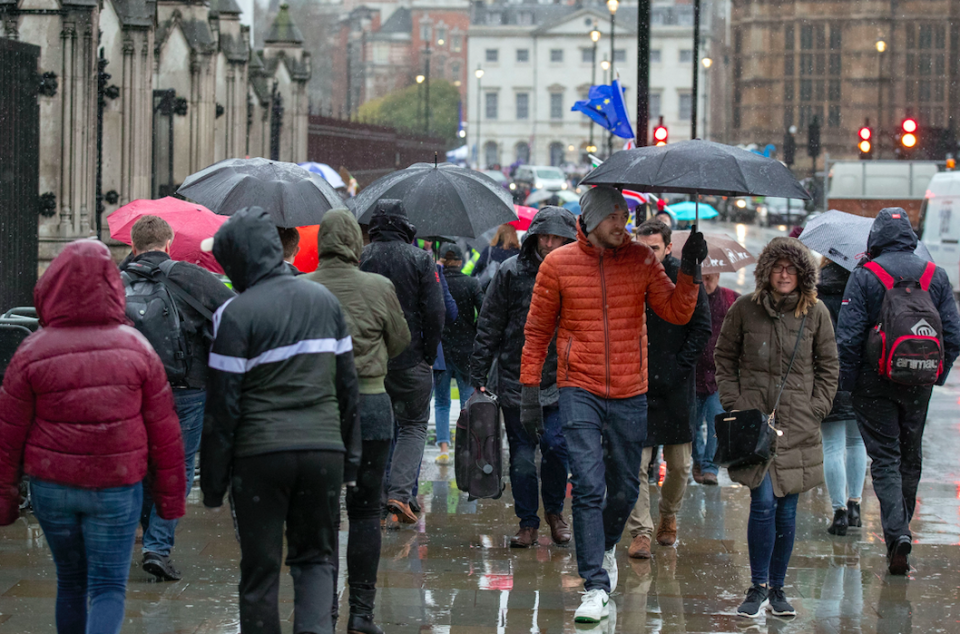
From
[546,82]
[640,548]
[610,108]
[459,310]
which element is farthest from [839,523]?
[546,82]

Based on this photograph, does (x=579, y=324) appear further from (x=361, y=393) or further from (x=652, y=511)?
(x=652, y=511)

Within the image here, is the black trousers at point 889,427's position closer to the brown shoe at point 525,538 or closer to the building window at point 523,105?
the brown shoe at point 525,538

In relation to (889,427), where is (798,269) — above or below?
above

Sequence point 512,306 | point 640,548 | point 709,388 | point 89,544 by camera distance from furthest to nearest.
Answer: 1. point 709,388
2. point 512,306
3. point 640,548
4. point 89,544

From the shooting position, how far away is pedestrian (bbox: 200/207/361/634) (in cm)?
433

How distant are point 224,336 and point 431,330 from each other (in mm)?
2435

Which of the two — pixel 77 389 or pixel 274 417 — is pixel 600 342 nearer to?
pixel 274 417

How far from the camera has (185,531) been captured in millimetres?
7195

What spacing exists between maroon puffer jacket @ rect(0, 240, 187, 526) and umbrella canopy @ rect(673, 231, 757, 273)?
4.89 m

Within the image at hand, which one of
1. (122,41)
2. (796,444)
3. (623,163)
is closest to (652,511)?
(796,444)

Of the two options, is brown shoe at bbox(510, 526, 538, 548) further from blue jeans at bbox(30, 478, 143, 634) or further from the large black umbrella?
blue jeans at bbox(30, 478, 143, 634)

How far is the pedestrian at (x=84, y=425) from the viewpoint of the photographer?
164 inches

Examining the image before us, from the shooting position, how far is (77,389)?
4.16 metres

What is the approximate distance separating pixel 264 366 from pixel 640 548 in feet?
10.3
